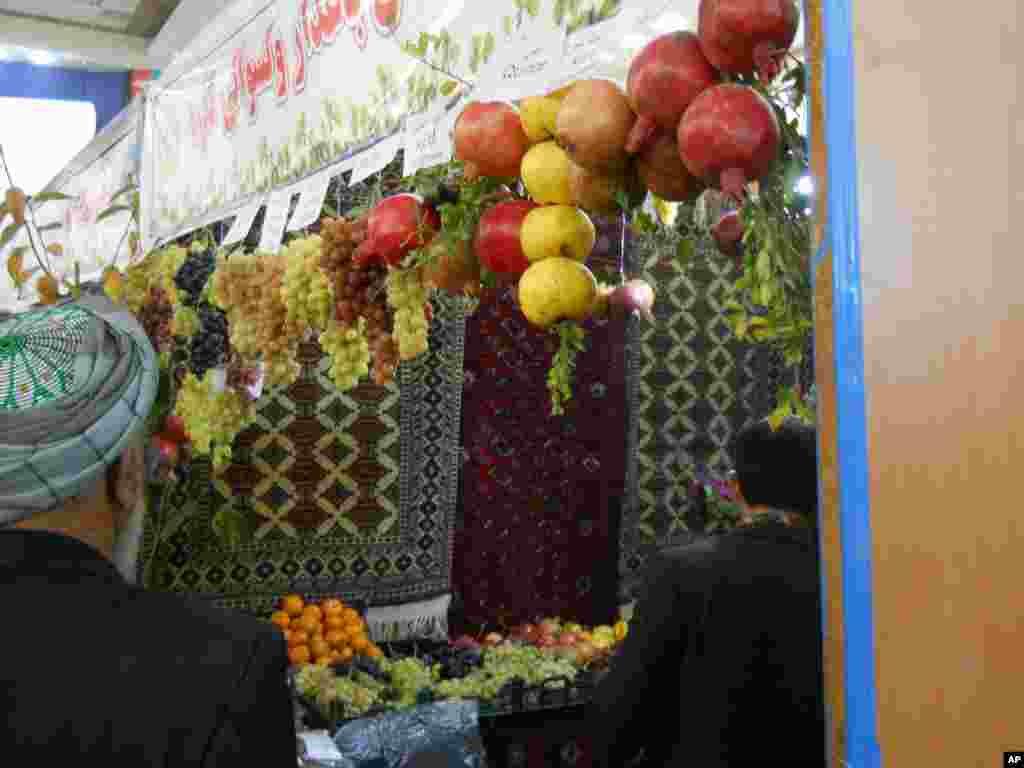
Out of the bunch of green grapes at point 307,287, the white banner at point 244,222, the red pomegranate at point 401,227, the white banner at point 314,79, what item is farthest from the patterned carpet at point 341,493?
the red pomegranate at point 401,227

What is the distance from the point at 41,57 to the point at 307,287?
628 centimetres

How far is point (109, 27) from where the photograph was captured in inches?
286

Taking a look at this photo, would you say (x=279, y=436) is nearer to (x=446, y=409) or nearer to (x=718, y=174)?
(x=446, y=409)

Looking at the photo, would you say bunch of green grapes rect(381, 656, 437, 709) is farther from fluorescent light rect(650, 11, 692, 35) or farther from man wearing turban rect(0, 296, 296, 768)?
fluorescent light rect(650, 11, 692, 35)

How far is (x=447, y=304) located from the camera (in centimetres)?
418

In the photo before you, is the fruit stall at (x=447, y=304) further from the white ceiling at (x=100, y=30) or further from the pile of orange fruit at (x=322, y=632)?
the white ceiling at (x=100, y=30)

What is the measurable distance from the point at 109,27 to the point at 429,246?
6592 millimetres

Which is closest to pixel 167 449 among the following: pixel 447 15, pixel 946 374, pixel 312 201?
pixel 312 201

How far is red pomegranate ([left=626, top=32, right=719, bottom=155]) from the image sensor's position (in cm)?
127

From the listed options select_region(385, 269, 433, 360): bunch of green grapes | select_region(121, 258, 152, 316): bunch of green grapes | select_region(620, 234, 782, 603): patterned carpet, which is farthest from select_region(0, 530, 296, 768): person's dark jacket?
select_region(620, 234, 782, 603): patterned carpet

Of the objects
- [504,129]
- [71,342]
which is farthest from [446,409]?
[71,342]

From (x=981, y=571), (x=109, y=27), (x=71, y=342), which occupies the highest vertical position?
(x=109, y=27)

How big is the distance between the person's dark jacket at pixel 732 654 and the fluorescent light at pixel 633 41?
3.39 feet

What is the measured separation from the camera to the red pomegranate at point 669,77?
A: 1.27 meters
